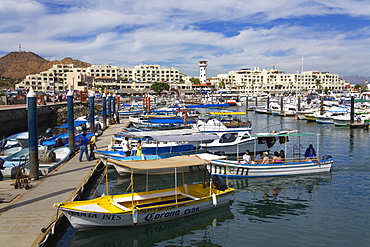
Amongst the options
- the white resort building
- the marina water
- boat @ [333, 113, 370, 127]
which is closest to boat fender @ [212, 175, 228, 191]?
the marina water

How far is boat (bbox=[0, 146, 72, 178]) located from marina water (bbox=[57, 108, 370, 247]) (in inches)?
145

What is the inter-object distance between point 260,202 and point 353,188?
648 cm

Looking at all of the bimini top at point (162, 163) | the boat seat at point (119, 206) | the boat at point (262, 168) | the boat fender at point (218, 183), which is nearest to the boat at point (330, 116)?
the boat at point (262, 168)

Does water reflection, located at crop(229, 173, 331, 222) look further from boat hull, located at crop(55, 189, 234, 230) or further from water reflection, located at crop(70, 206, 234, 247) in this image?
boat hull, located at crop(55, 189, 234, 230)

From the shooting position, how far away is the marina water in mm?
13508

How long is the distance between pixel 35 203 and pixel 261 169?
13.7 m

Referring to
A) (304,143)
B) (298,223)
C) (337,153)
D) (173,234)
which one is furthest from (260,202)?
(304,143)

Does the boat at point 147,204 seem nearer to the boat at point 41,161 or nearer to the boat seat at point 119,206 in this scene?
the boat seat at point 119,206

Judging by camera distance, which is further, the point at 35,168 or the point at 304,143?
the point at 304,143

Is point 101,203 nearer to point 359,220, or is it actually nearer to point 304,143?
point 359,220

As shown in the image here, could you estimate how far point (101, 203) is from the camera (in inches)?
556

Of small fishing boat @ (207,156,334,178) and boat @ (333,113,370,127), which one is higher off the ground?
boat @ (333,113,370,127)

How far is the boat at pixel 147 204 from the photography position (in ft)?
42.7

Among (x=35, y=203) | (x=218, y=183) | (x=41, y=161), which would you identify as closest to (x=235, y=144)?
(x=218, y=183)
